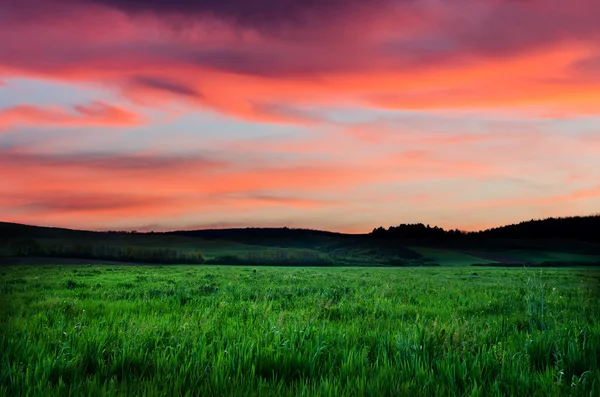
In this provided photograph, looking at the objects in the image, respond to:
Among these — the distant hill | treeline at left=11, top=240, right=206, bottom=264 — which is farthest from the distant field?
treeline at left=11, top=240, right=206, bottom=264

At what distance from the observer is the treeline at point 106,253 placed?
65.2m

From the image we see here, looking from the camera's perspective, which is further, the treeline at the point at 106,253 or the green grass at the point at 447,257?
the green grass at the point at 447,257

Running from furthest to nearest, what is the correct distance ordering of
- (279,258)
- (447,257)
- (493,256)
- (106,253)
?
(447,257), (493,256), (279,258), (106,253)

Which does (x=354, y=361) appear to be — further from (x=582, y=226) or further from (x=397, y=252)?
(x=582, y=226)

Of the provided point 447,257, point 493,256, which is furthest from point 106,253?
point 493,256

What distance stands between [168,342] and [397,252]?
105675 mm

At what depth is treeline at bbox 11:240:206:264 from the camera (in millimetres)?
65250

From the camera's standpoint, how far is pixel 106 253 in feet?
238

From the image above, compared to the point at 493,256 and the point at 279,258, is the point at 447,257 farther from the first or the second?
the point at 279,258

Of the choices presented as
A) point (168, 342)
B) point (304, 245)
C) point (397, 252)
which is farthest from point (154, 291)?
point (304, 245)

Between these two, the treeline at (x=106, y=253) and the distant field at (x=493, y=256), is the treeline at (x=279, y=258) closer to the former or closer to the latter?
the treeline at (x=106, y=253)

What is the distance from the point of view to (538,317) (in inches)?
332

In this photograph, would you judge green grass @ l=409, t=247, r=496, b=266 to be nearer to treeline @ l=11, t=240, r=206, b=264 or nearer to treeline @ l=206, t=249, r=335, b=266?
treeline @ l=206, t=249, r=335, b=266

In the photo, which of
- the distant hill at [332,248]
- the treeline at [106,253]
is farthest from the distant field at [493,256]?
the treeline at [106,253]
